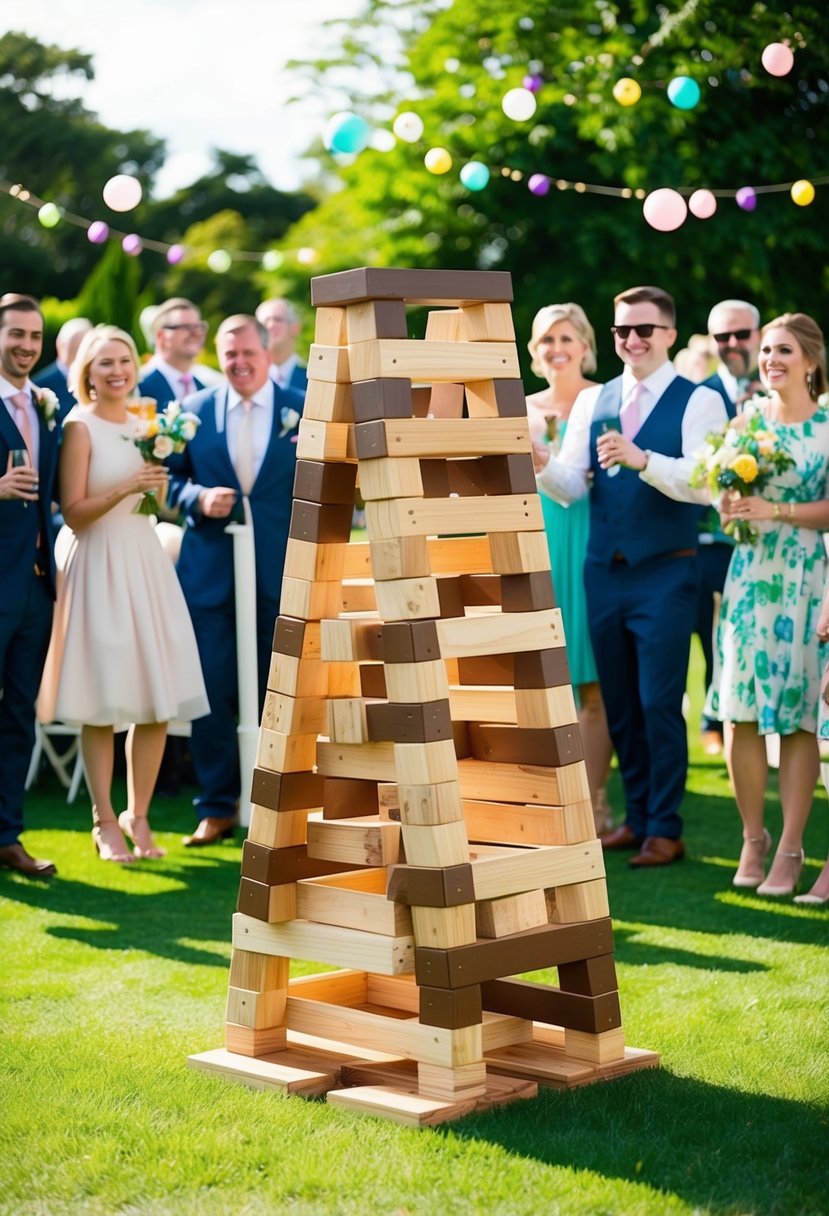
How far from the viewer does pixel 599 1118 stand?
152 inches

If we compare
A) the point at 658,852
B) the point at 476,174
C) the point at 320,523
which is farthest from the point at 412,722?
the point at 476,174

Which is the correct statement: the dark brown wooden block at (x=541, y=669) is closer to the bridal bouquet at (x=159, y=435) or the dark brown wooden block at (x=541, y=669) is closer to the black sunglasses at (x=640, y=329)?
the black sunglasses at (x=640, y=329)

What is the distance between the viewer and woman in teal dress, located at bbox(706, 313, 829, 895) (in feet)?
20.8

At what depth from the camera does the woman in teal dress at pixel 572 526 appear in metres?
7.59

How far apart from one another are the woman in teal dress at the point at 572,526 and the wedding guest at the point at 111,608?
5.88 feet

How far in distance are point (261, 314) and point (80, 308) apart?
13.2 meters

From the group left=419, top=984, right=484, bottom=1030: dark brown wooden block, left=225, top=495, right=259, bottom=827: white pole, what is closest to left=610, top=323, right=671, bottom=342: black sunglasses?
left=225, top=495, right=259, bottom=827: white pole

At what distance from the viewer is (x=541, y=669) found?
13.7 feet

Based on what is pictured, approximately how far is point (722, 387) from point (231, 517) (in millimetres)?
2441

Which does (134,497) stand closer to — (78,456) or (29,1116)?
(78,456)

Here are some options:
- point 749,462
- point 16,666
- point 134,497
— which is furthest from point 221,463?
point 749,462

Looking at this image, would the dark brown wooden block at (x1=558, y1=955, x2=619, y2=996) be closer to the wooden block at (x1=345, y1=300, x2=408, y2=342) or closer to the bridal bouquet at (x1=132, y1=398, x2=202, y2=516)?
the wooden block at (x1=345, y1=300, x2=408, y2=342)

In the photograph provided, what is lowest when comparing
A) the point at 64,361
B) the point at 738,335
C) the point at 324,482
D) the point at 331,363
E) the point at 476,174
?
the point at 324,482

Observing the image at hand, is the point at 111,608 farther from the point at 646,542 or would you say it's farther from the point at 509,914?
the point at 509,914
